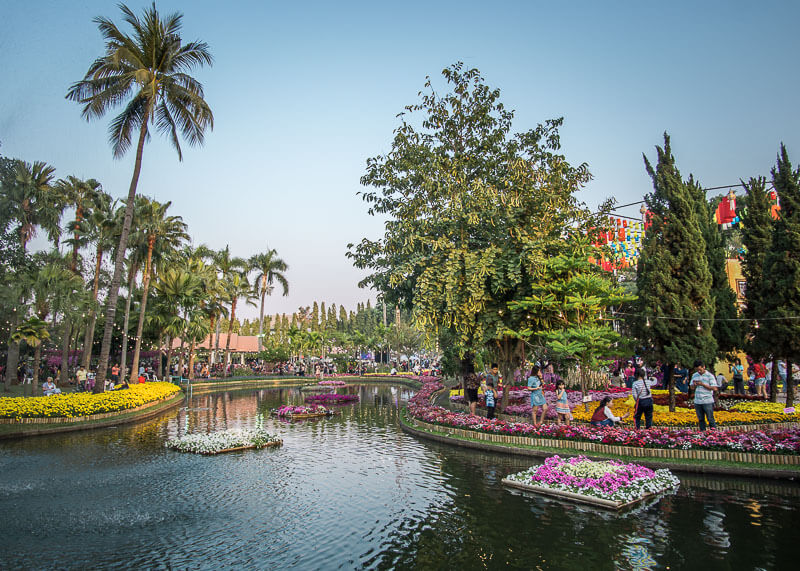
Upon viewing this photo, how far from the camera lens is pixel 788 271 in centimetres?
1741

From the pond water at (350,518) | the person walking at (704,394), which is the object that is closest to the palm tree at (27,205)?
the pond water at (350,518)

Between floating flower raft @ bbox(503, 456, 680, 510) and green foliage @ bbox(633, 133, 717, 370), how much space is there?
854 cm

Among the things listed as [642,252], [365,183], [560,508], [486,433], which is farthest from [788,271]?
[365,183]

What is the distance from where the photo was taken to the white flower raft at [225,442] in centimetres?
1480

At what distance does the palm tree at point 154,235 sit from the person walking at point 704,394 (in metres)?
31.5

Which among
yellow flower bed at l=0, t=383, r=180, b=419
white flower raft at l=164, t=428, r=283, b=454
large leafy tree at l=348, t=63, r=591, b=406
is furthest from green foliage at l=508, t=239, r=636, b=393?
yellow flower bed at l=0, t=383, r=180, b=419

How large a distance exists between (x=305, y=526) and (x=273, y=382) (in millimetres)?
41938

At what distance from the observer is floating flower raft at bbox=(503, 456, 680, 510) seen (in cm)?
913

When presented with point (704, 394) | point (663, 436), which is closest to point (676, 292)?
point (704, 394)

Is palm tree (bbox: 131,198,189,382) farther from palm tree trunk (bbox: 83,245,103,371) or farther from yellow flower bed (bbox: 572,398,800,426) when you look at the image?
yellow flower bed (bbox: 572,398,800,426)

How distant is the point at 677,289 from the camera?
18.0m

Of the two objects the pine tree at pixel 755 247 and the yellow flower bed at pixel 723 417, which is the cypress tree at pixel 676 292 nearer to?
the yellow flower bed at pixel 723 417

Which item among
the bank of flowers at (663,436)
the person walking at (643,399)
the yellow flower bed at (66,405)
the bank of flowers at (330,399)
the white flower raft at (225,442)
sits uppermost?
the person walking at (643,399)

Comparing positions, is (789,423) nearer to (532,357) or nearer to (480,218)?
(532,357)
